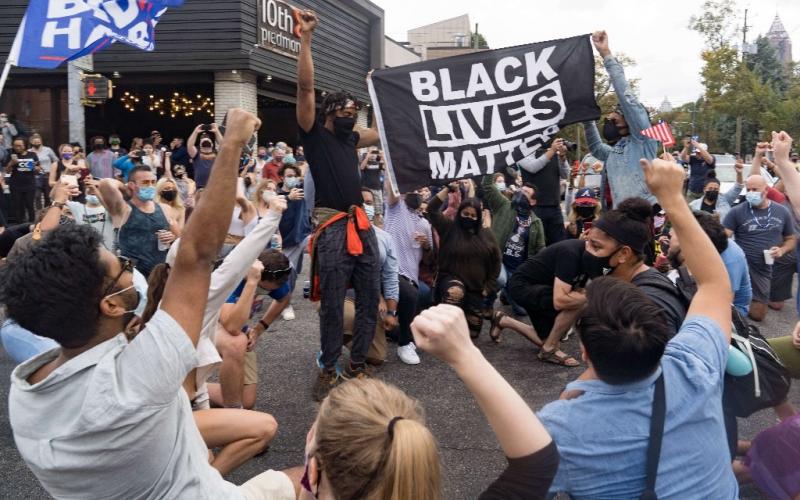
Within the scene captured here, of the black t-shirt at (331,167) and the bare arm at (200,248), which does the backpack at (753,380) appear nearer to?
the bare arm at (200,248)

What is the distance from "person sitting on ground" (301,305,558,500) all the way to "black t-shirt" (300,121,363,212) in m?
2.99

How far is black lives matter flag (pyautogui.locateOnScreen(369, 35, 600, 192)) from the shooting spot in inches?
191

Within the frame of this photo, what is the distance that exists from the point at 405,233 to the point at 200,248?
456cm

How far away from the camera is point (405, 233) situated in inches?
243

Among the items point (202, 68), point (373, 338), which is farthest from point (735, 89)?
point (373, 338)

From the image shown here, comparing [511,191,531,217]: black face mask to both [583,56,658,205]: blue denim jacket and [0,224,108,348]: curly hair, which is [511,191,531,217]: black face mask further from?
[0,224,108,348]: curly hair

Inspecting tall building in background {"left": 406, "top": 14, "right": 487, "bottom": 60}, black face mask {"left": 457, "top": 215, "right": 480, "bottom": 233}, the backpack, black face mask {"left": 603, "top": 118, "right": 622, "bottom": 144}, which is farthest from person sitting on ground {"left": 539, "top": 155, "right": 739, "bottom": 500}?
tall building in background {"left": 406, "top": 14, "right": 487, "bottom": 60}

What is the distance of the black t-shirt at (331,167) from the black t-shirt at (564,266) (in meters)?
1.64

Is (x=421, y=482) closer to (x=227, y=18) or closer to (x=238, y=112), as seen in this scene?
(x=238, y=112)

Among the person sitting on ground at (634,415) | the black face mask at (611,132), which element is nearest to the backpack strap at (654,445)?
the person sitting on ground at (634,415)

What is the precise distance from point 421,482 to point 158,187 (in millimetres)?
6147

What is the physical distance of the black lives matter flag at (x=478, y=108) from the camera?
4.84 m

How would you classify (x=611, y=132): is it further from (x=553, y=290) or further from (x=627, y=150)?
(x=553, y=290)

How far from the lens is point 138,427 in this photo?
1553mm
